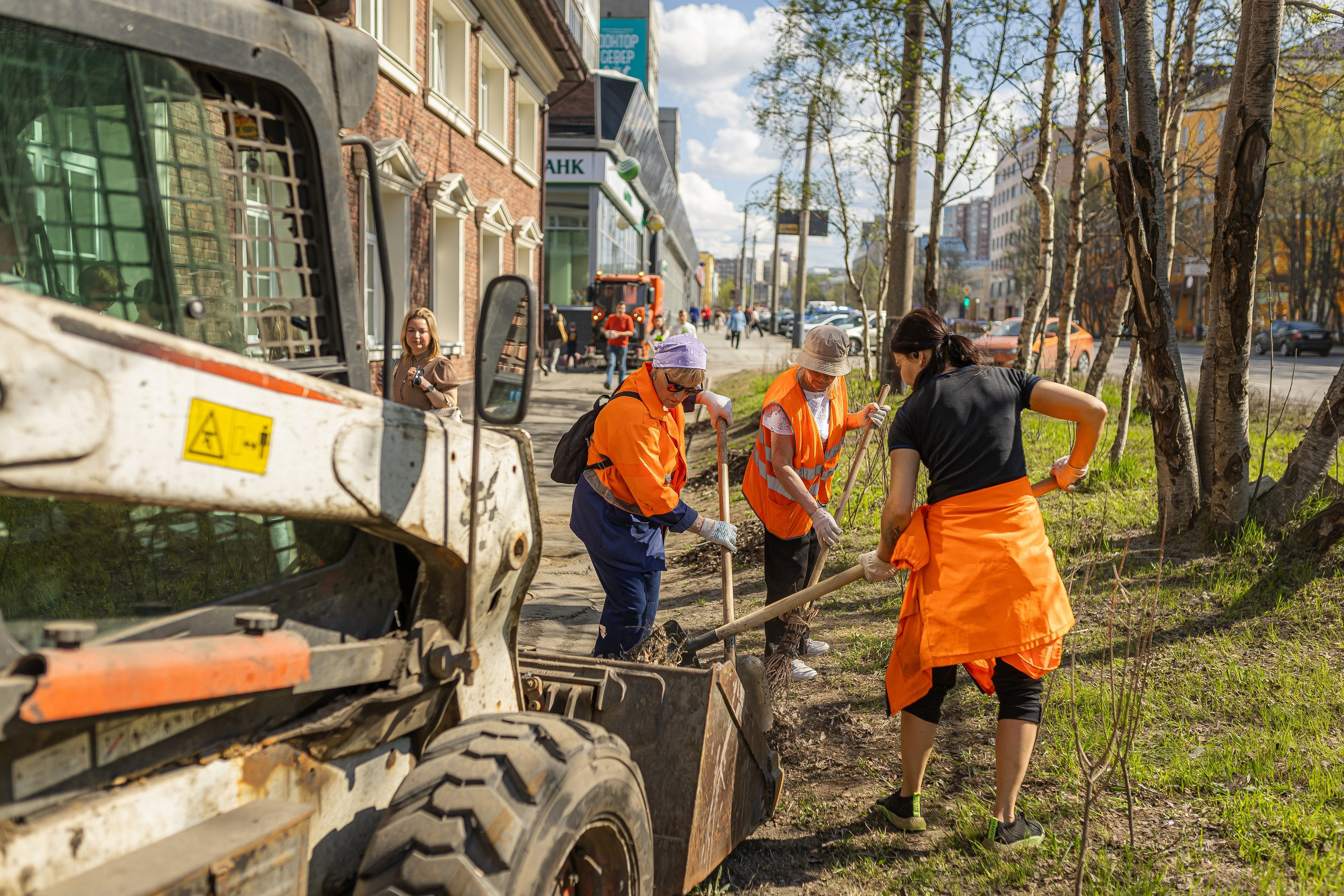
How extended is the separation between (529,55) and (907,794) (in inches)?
749

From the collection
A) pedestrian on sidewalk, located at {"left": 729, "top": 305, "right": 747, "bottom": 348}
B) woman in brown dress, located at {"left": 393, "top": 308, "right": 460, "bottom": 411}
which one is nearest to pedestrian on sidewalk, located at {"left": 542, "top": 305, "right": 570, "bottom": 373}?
pedestrian on sidewalk, located at {"left": 729, "top": 305, "right": 747, "bottom": 348}

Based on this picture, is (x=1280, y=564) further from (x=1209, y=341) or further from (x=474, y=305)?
(x=474, y=305)

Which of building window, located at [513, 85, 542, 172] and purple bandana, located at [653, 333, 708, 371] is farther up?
building window, located at [513, 85, 542, 172]

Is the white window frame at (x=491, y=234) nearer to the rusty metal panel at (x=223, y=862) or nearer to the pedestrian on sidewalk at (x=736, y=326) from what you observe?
the rusty metal panel at (x=223, y=862)

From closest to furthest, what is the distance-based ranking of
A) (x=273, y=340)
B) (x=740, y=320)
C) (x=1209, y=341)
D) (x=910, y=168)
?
1. (x=273, y=340)
2. (x=1209, y=341)
3. (x=910, y=168)
4. (x=740, y=320)

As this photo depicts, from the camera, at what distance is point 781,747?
4145 mm

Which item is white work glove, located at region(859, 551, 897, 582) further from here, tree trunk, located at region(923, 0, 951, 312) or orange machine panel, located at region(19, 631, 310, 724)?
tree trunk, located at region(923, 0, 951, 312)

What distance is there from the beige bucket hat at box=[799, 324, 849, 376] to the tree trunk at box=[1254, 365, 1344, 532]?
2838mm

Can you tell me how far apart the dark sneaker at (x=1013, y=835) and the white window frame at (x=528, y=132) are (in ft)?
61.4

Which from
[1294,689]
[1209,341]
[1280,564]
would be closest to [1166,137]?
[1209,341]

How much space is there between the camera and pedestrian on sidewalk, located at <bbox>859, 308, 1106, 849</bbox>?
3.10 meters

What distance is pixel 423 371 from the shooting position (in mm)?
6250

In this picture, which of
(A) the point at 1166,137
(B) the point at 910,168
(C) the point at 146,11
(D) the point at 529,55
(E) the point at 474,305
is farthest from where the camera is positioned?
(D) the point at 529,55

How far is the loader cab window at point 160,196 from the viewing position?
1.54 meters
